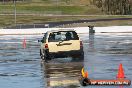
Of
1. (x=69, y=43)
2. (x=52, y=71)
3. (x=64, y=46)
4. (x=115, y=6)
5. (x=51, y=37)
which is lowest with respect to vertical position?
(x=115, y=6)

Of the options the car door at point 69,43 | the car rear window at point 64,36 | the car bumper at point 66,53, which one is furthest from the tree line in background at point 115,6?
the car bumper at point 66,53

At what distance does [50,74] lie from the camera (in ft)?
66.9

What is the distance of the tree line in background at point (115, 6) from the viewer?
117750 mm

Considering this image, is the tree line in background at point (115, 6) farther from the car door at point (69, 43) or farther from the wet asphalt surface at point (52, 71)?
the car door at point (69, 43)

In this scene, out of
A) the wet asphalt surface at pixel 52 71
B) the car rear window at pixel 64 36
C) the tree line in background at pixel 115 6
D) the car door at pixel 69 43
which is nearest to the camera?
the wet asphalt surface at pixel 52 71

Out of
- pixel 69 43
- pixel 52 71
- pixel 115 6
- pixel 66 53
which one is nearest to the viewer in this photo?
pixel 52 71

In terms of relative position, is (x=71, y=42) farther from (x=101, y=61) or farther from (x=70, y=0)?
(x=70, y=0)

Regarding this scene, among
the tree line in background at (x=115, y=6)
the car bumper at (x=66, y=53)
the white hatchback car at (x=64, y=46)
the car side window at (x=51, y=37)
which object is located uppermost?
the car side window at (x=51, y=37)

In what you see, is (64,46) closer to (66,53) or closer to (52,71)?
(66,53)

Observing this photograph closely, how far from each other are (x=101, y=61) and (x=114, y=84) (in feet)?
32.6

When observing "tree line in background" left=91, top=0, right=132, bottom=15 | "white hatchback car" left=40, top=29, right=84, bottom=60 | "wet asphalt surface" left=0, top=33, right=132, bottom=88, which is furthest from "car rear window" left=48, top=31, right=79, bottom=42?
"tree line in background" left=91, top=0, right=132, bottom=15

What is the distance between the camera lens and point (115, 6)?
4692 inches

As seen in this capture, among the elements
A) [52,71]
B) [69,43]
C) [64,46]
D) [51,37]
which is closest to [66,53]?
[64,46]

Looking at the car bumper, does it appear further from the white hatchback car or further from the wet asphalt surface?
the wet asphalt surface
